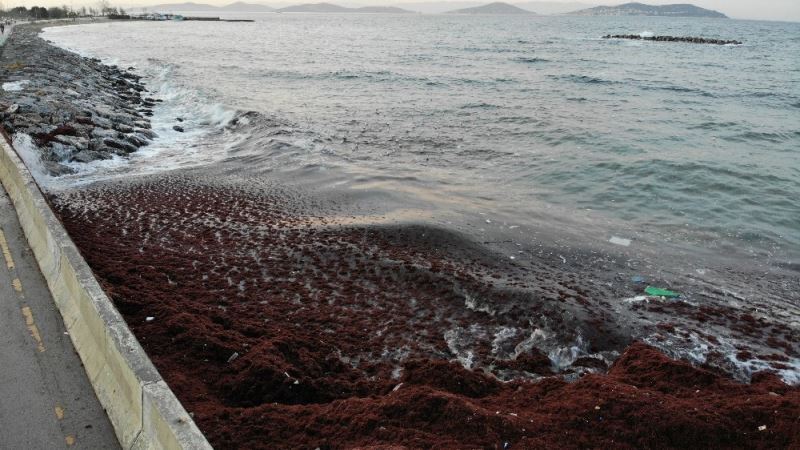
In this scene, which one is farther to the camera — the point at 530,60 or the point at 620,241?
the point at 530,60

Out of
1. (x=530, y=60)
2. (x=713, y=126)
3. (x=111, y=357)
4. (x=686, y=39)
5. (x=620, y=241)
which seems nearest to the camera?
(x=111, y=357)

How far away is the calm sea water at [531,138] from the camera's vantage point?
14.0 meters

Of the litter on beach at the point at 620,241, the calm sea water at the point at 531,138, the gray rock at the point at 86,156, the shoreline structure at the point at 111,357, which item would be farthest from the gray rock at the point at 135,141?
the litter on beach at the point at 620,241

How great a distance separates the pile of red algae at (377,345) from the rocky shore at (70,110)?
5.15 m

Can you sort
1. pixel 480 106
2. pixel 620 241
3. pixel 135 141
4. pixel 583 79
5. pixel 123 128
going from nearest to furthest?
pixel 620 241
pixel 135 141
pixel 123 128
pixel 480 106
pixel 583 79

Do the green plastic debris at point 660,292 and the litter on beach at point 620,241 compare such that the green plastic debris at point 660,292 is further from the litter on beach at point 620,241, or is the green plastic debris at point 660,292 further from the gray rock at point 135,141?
the gray rock at point 135,141

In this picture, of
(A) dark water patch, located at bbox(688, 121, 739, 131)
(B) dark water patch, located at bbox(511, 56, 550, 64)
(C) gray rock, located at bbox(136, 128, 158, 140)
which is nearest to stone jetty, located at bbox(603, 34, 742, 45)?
(B) dark water patch, located at bbox(511, 56, 550, 64)

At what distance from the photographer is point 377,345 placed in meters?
7.31

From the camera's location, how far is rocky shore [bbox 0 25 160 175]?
15.9 meters

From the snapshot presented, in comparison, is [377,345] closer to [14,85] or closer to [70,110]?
[70,110]

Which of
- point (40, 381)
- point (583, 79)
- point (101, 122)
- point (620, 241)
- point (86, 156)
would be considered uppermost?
point (583, 79)

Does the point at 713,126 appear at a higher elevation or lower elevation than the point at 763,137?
higher

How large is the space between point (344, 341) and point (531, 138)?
1573 centimetres

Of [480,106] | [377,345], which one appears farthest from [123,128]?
[377,345]
